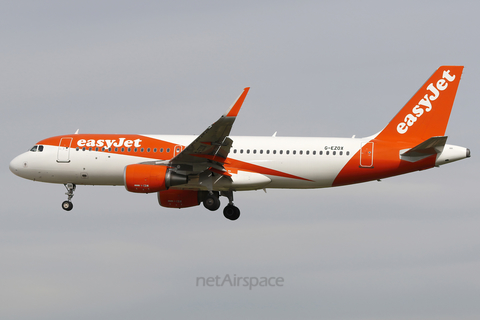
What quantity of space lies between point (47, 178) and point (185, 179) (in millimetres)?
9576

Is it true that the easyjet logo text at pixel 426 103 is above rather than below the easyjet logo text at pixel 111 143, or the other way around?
above

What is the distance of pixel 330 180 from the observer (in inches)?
1510

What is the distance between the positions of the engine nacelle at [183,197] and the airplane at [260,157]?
1.35 m

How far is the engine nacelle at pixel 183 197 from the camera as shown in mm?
41406

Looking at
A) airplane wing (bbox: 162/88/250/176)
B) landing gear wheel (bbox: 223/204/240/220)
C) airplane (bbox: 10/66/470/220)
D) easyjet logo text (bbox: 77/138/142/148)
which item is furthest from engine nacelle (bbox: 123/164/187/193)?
landing gear wheel (bbox: 223/204/240/220)

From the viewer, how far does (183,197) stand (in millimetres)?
41438

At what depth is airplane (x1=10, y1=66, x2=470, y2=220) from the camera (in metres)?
36.9

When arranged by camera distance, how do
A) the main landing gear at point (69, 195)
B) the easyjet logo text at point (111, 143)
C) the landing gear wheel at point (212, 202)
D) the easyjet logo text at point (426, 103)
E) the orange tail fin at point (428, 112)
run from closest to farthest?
1. the orange tail fin at point (428, 112)
2. the easyjet logo text at point (426, 103)
3. the easyjet logo text at point (111, 143)
4. the landing gear wheel at point (212, 202)
5. the main landing gear at point (69, 195)

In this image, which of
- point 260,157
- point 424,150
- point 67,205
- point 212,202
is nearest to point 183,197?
point 212,202

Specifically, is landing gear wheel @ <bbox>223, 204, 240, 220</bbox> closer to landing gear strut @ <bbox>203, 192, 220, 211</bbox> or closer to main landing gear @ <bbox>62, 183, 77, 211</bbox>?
landing gear strut @ <bbox>203, 192, 220, 211</bbox>

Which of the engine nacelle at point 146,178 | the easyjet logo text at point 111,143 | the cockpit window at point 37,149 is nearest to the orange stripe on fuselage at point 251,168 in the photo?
the engine nacelle at point 146,178

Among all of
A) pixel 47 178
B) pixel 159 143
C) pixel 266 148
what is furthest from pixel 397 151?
pixel 47 178

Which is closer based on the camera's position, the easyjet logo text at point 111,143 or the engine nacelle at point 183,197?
the easyjet logo text at point 111,143

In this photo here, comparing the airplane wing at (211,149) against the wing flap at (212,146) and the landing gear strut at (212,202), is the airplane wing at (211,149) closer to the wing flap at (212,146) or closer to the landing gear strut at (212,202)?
the wing flap at (212,146)
